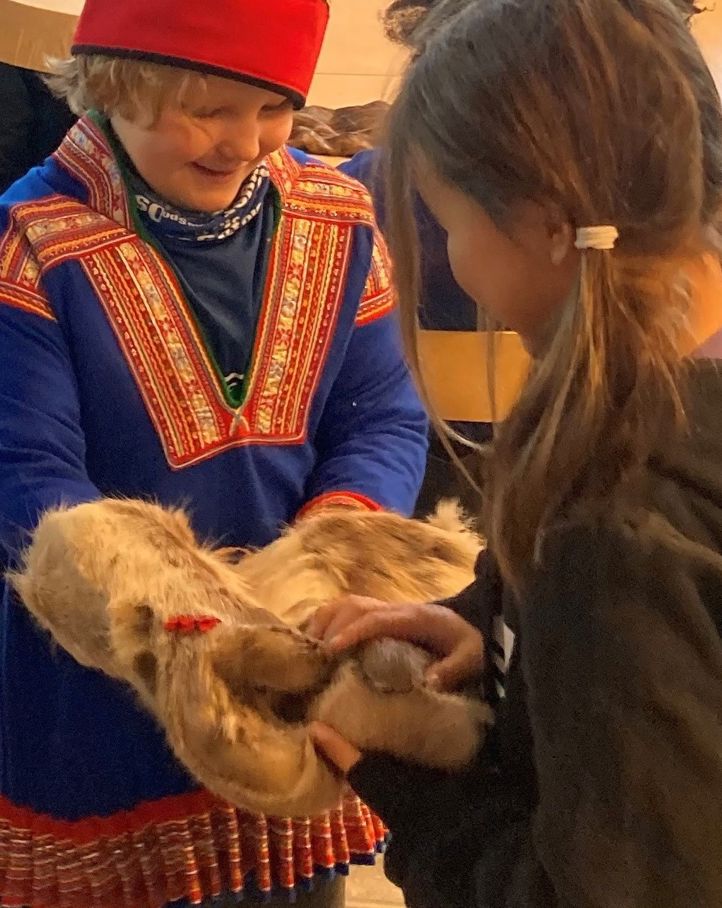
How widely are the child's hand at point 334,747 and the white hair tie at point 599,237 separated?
1.30 feet

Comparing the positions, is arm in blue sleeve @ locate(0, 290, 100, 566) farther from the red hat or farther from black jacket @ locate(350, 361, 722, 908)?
black jacket @ locate(350, 361, 722, 908)

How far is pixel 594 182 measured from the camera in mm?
628

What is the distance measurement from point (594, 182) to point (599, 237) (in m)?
0.03

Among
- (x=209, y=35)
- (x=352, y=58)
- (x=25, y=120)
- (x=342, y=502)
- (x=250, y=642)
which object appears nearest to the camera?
(x=250, y=642)

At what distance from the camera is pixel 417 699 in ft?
2.53

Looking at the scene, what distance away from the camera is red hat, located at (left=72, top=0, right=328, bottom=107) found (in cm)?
94

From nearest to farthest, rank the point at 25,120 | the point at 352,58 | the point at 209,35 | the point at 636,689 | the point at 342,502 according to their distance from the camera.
A: the point at 636,689 → the point at 209,35 → the point at 342,502 → the point at 25,120 → the point at 352,58

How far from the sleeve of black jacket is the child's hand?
0.21m

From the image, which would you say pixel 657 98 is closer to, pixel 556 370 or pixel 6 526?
pixel 556 370

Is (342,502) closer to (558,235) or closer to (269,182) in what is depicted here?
(269,182)

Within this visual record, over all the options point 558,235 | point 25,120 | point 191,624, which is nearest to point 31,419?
point 191,624

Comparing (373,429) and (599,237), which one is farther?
(373,429)

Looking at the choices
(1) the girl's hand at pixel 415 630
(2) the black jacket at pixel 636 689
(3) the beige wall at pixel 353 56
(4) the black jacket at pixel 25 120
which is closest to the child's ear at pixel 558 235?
(2) the black jacket at pixel 636 689

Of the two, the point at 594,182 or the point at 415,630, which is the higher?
the point at 594,182
